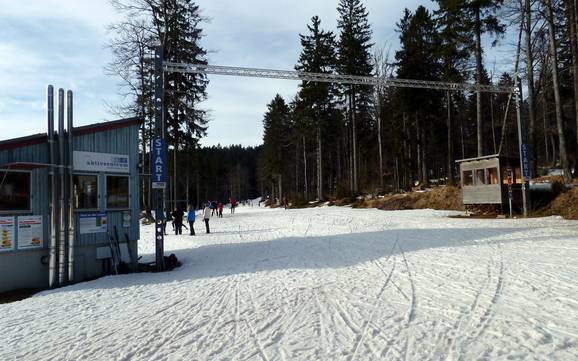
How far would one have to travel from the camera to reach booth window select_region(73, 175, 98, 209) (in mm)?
10148

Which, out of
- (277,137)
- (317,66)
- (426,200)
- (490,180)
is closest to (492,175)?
(490,180)

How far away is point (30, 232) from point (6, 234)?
480mm

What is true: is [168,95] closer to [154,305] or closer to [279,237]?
[279,237]

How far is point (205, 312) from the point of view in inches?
244

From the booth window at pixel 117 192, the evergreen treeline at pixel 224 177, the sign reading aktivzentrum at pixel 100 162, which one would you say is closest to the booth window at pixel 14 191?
the sign reading aktivzentrum at pixel 100 162

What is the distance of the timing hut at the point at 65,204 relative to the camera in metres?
9.11

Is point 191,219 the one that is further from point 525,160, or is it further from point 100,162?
point 525,160

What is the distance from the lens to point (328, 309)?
6078 millimetres

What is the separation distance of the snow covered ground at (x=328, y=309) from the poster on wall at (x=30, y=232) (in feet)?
4.98

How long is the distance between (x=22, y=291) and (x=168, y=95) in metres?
18.8

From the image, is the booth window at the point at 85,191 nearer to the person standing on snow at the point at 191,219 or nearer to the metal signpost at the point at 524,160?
the person standing on snow at the point at 191,219

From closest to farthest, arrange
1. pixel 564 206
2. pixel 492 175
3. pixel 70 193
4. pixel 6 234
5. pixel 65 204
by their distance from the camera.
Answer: pixel 6 234 < pixel 65 204 < pixel 70 193 < pixel 564 206 < pixel 492 175

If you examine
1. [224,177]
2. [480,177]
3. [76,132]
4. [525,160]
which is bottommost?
[480,177]

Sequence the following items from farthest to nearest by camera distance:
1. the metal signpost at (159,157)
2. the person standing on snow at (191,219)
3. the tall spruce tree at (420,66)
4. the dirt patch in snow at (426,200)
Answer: the tall spruce tree at (420,66)
the dirt patch in snow at (426,200)
the person standing on snow at (191,219)
the metal signpost at (159,157)
